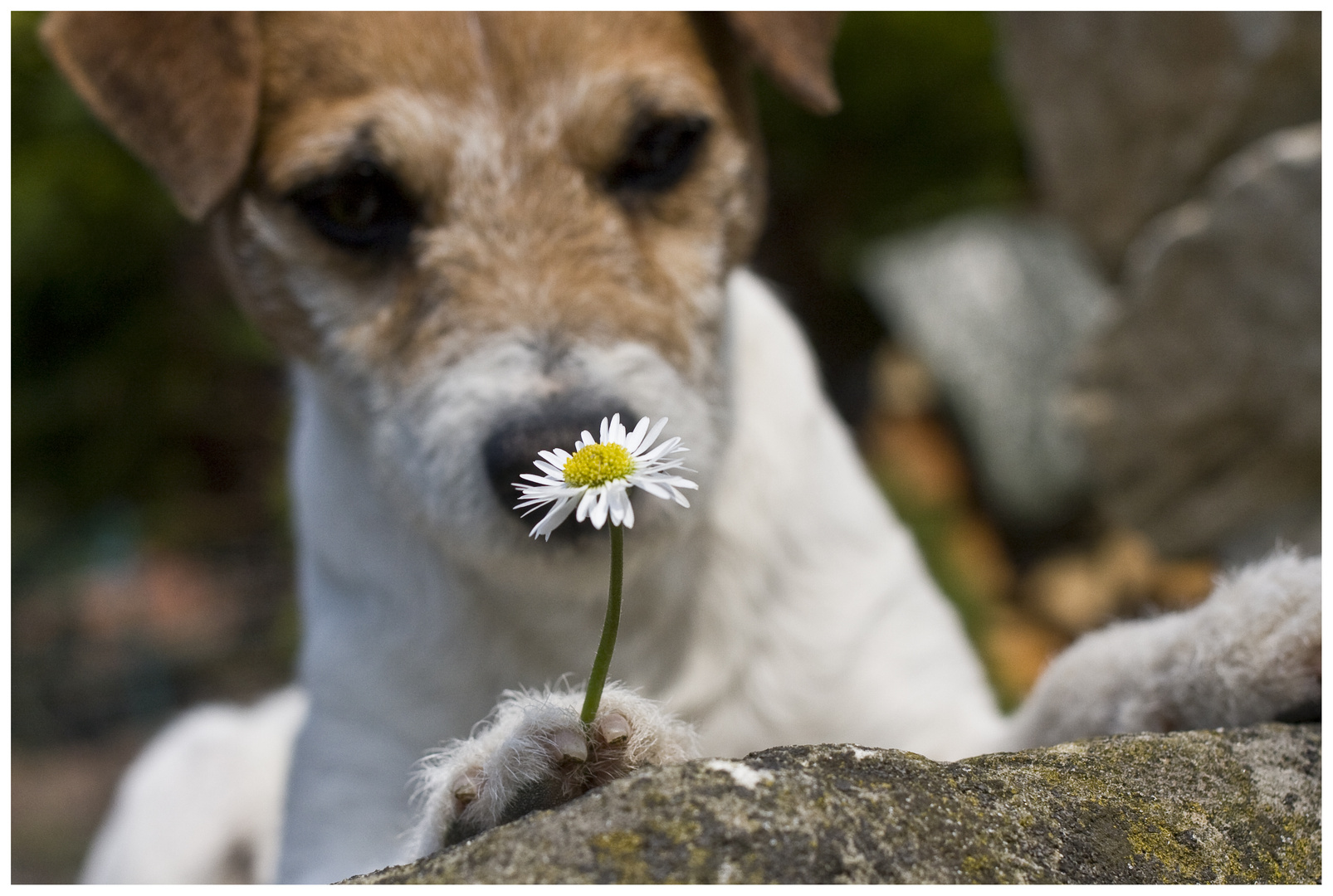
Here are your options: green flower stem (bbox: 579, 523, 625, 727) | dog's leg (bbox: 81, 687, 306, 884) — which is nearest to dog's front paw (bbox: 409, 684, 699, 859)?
green flower stem (bbox: 579, 523, 625, 727)

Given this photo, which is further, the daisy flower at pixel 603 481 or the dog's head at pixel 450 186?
the dog's head at pixel 450 186

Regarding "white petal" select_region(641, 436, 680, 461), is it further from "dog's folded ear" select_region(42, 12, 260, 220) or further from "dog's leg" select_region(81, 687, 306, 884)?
"dog's leg" select_region(81, 687, 306, 884)

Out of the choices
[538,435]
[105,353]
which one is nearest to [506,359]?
[538,435]

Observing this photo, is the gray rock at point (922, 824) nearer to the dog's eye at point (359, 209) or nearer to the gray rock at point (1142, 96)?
the dog's eye at point (359, 209)

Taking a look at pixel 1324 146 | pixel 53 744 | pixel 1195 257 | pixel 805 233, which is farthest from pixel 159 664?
pixel 1324 146

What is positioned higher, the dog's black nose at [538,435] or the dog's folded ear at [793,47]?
the dog's folded ear at [793,47]

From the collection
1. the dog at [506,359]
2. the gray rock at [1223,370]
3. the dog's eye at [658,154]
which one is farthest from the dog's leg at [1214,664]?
the gray rock at [1223,370]

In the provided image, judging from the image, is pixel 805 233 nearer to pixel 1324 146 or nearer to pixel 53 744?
pixel 1324 146
